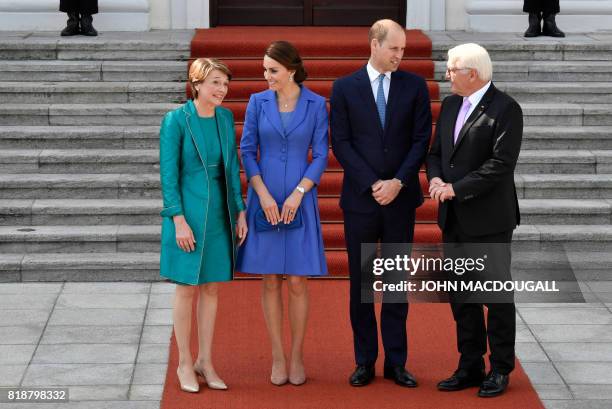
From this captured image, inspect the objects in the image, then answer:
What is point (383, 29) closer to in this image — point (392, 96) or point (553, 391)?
point (392, 96)

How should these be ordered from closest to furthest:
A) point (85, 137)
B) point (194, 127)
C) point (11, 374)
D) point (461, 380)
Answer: point (194, 127)
point (461, 380)
point (11, 374)
point (85, 137)

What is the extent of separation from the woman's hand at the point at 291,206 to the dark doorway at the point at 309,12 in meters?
5.94

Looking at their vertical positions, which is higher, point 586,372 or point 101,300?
point 101,300

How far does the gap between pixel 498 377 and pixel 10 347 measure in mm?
2720

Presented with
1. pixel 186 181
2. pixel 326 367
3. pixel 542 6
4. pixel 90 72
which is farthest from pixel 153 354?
pixel 542 6

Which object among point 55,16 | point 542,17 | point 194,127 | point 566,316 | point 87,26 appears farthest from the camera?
point 55,16

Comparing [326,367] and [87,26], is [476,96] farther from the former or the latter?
[87,26]

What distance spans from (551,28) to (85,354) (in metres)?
5.90

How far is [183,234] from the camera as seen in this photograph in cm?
618

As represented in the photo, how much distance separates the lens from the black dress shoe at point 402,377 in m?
6.45

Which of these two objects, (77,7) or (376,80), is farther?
(77,7)

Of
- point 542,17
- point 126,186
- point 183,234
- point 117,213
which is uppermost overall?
point 542,17

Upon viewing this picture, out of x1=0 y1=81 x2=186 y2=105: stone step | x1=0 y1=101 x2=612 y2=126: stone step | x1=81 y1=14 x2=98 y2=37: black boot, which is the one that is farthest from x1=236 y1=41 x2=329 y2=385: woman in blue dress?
x1=81 y1=14 x2=98 y2=37: black boot

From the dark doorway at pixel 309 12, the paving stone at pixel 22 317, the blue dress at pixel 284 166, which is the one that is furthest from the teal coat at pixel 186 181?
the dark doorway at pixel 309 12
